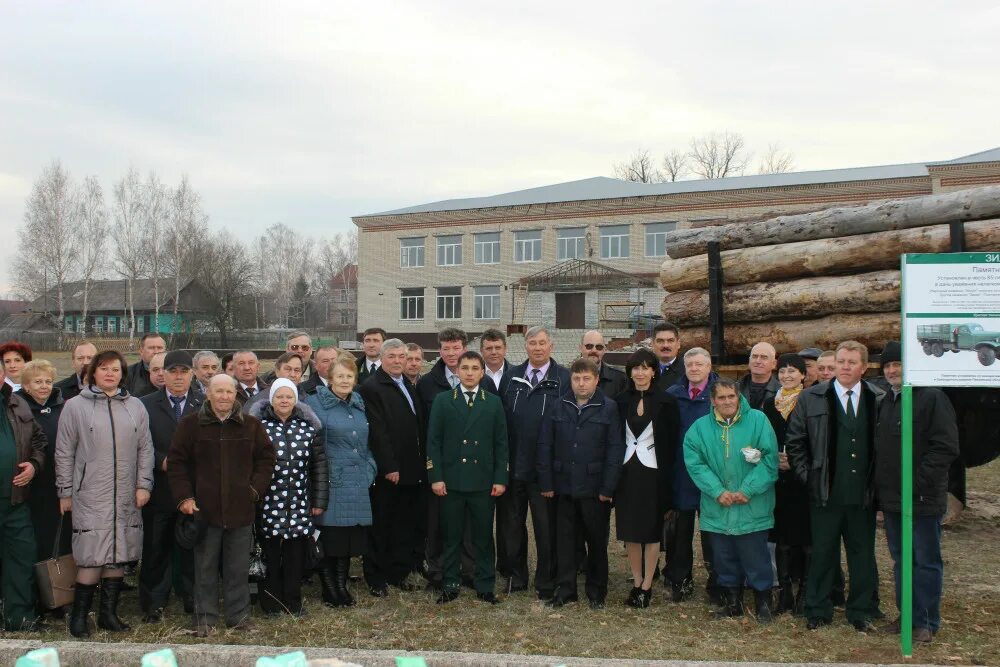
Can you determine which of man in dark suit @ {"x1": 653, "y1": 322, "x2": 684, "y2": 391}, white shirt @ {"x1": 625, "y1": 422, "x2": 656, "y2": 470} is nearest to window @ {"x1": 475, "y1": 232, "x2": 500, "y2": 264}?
man in dark suit @ {"x1": 653, "y1": 322, "x2": 684, "y2": 391}

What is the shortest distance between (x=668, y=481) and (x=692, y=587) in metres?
0.93

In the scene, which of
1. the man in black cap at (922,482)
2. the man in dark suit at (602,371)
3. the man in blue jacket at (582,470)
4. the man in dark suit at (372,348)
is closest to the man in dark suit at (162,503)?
the man in dark suit at (372,348)

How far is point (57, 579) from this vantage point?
17.3 ft

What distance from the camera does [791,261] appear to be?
8.56 m

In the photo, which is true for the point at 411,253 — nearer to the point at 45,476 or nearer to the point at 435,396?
the point at 435,396

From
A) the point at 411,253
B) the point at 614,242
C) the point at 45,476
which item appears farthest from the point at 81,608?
the point at 411,253

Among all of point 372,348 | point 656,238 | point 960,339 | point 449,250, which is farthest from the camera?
point 449,250

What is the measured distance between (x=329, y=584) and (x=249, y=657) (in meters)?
1.55

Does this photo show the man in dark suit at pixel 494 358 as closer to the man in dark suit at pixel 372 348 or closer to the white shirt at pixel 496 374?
the white shirt at pixel 496 374

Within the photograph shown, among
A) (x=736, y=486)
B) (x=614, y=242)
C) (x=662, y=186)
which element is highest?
(x=662, y=186)

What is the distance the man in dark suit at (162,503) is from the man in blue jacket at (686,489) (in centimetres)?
351

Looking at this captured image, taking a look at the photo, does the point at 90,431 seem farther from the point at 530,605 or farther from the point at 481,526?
the point at 530,605

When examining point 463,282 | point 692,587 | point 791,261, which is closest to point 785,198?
point 463,282

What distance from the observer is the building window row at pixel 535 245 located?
4097 cm
